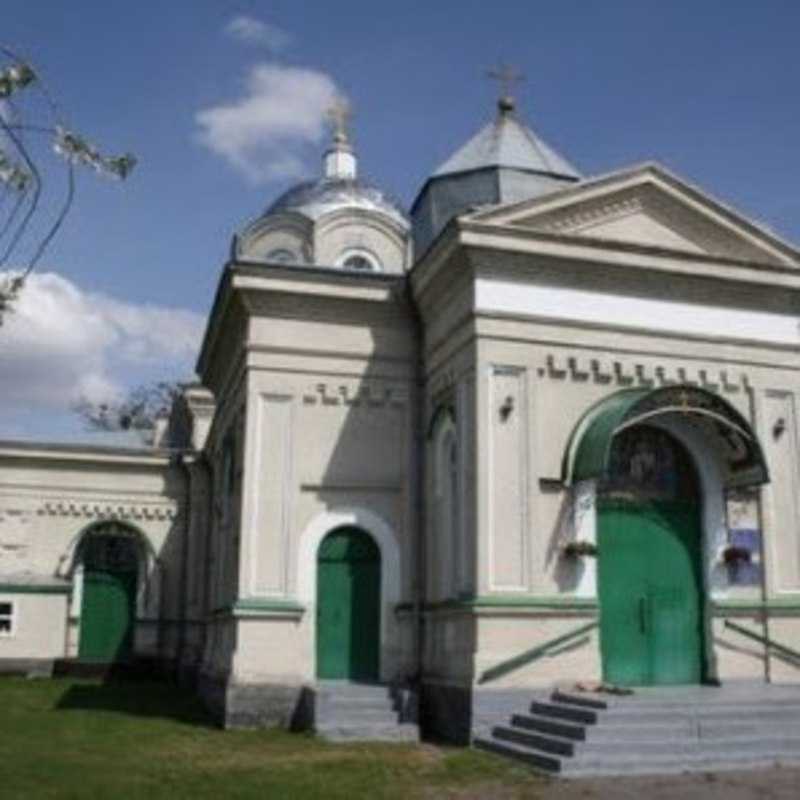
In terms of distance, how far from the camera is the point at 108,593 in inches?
1006

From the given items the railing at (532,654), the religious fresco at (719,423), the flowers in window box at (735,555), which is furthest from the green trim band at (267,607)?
the flowers in window box at (735,555)

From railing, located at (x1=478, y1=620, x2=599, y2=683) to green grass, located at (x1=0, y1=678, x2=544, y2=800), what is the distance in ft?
3.17

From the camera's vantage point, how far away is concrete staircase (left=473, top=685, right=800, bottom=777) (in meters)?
11.2

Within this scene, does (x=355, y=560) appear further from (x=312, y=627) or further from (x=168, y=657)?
(x=168, y=657)

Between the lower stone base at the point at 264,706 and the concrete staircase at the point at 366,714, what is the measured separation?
41 cm

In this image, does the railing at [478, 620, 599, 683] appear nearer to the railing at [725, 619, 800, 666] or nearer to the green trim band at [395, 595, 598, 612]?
the green trim band at [395, 595, 598, 612]

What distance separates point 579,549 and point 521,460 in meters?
1.31

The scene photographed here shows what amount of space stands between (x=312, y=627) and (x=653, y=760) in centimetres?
581

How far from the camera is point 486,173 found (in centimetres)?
1852

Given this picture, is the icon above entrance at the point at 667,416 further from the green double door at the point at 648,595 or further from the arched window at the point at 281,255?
the arched window at the point at 281,255

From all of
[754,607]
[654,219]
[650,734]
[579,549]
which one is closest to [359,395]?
[579,549]

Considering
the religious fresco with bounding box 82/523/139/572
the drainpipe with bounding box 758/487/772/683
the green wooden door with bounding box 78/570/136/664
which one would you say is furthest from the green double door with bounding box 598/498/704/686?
the religious fresco with bounding box 82/523/139/572

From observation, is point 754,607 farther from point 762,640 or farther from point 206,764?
point 206,764

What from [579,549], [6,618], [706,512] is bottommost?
[6,618]
